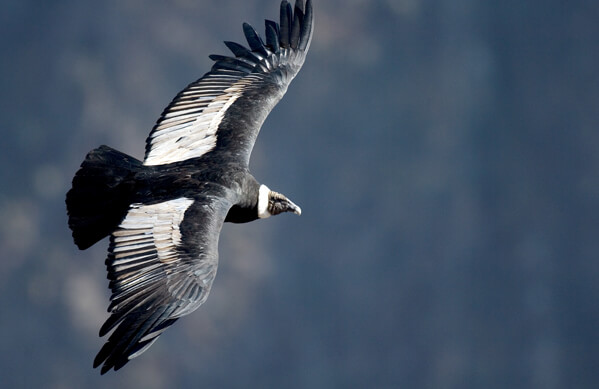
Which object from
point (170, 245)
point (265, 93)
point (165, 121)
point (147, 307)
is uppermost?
point (265, 93)

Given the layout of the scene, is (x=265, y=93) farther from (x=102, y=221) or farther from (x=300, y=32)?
(x=102, y=221)

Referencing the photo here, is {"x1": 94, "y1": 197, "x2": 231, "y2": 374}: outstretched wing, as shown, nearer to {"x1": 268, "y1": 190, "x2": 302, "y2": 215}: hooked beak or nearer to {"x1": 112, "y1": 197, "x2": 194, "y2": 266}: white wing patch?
{"x1": 112, "y1": 197, "x2": 194, "y2": 266}: white wing patch

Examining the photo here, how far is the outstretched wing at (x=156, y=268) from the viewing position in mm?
8211

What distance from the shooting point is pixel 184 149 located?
37.1ft

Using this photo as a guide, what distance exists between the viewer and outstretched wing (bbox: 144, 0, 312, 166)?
11.4 meters

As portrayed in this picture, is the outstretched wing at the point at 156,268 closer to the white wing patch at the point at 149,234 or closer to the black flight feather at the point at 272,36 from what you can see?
the white wing patch at the point at 149,234

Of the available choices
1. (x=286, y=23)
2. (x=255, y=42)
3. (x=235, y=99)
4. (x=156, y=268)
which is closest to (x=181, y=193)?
(x=156, y=268)

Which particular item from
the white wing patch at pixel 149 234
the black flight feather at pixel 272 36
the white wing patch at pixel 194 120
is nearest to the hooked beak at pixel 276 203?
the white wing patch at pixel 194 120

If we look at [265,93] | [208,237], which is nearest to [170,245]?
[208,237]

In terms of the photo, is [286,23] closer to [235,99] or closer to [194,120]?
[235,99]

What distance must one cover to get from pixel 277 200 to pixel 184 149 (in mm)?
1481

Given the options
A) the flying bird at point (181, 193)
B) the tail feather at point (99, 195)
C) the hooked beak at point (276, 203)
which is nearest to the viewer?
the flying bird at point (181, 193)

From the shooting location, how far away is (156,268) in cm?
891

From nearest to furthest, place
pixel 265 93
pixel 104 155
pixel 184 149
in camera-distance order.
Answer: pixel 104 155, pixel 184 149, pixel 265 93
